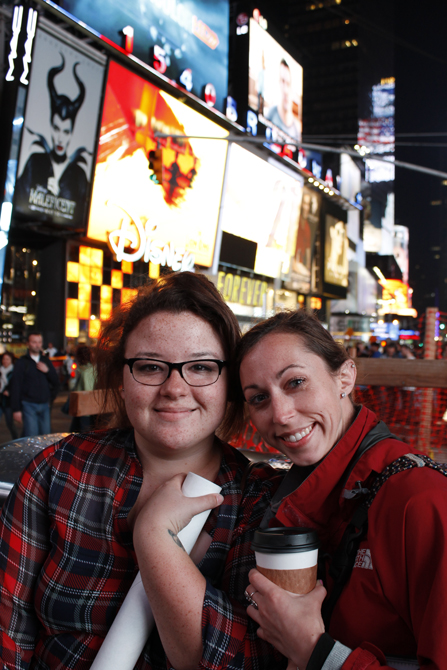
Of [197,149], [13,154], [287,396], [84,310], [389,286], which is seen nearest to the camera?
[287,396]

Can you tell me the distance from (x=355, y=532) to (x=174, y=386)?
0.72 meters

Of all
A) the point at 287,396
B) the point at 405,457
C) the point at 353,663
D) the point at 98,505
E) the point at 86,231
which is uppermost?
the point at 86,231

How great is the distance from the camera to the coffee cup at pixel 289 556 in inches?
51.3

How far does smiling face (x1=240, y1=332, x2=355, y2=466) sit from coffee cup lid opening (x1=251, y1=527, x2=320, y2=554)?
32cm

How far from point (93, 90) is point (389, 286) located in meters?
47.1

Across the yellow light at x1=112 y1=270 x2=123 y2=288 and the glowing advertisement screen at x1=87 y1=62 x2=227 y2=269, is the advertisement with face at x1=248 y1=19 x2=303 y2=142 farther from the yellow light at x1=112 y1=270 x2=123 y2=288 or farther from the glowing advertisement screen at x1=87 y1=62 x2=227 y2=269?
the yellow light at x1=112 y1=270 x2=123 y2=288

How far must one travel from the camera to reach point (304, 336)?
1723 mm

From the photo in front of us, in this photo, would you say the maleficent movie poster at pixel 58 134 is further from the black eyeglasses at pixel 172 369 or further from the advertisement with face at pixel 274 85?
the advertisement with face at pixel 274 85

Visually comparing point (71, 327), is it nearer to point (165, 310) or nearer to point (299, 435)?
point (165, 310)

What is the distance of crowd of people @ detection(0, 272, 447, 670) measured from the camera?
1.31 meters

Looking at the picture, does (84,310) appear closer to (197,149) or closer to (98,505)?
(197,149)

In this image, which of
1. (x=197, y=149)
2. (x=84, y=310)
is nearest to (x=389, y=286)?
(x=197, y=149)

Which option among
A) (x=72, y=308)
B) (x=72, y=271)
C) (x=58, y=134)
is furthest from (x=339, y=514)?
(x=72, y=271)

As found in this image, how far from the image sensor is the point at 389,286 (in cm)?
5622
